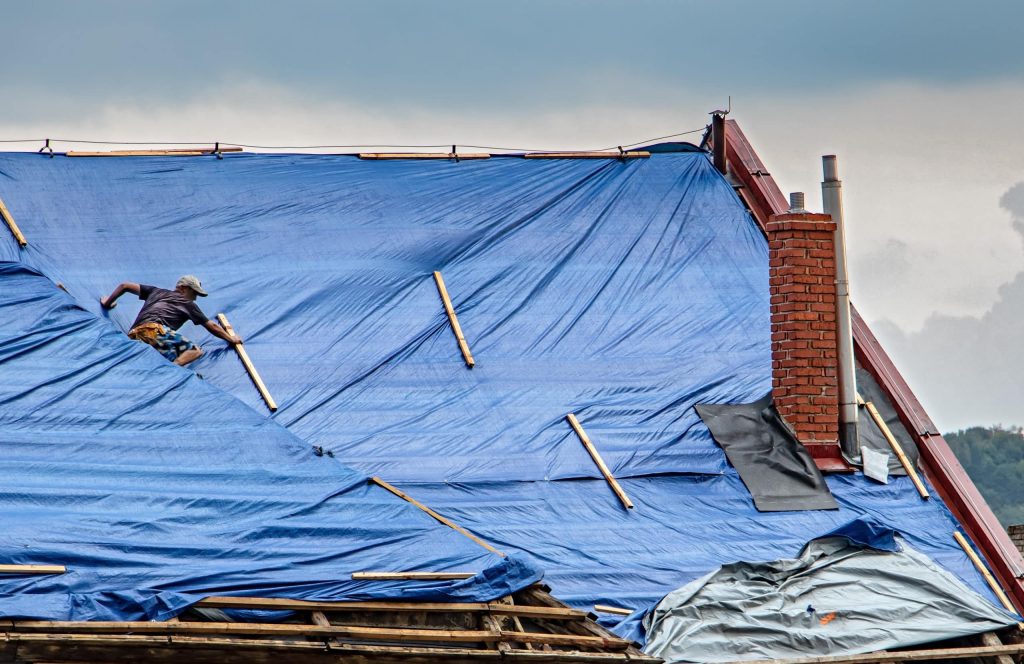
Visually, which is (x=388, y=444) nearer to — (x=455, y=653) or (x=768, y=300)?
(x=455, y=653)

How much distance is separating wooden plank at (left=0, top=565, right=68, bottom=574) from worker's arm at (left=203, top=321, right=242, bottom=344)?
159 inches

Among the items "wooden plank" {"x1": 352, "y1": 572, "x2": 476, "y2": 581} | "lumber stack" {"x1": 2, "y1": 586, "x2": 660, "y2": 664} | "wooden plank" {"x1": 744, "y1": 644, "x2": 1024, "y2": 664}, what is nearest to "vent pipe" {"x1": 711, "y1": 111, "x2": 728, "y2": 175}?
"wooden plank" {"x1": 744, "y1": 644, "x2": 1024, "y2": 664}

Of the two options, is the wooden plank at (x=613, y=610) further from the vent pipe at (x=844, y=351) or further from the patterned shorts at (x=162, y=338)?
the patterned shorts at (x=162, y=338)

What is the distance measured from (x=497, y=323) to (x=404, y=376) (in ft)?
4.02

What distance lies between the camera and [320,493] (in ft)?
33.4

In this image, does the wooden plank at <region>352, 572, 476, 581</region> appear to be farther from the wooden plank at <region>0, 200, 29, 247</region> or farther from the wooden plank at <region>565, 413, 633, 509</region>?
the wooden plank at <region>0, 200, 29, 247</region>

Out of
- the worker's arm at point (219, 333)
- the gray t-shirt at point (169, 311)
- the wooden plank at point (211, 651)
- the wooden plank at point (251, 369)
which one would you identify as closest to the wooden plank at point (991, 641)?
the wooden plank at point (211, 651)

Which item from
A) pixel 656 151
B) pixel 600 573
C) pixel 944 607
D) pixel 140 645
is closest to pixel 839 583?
pixel 944 607

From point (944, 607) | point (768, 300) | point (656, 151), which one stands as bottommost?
point (944, 607)

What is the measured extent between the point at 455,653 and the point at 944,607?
3796 millimetres

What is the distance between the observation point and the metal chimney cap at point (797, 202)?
13.4 meters

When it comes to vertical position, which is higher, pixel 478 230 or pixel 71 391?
pixel 478 230

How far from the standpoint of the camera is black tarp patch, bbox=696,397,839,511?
1218 cm

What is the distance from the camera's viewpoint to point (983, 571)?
39.1 feet
